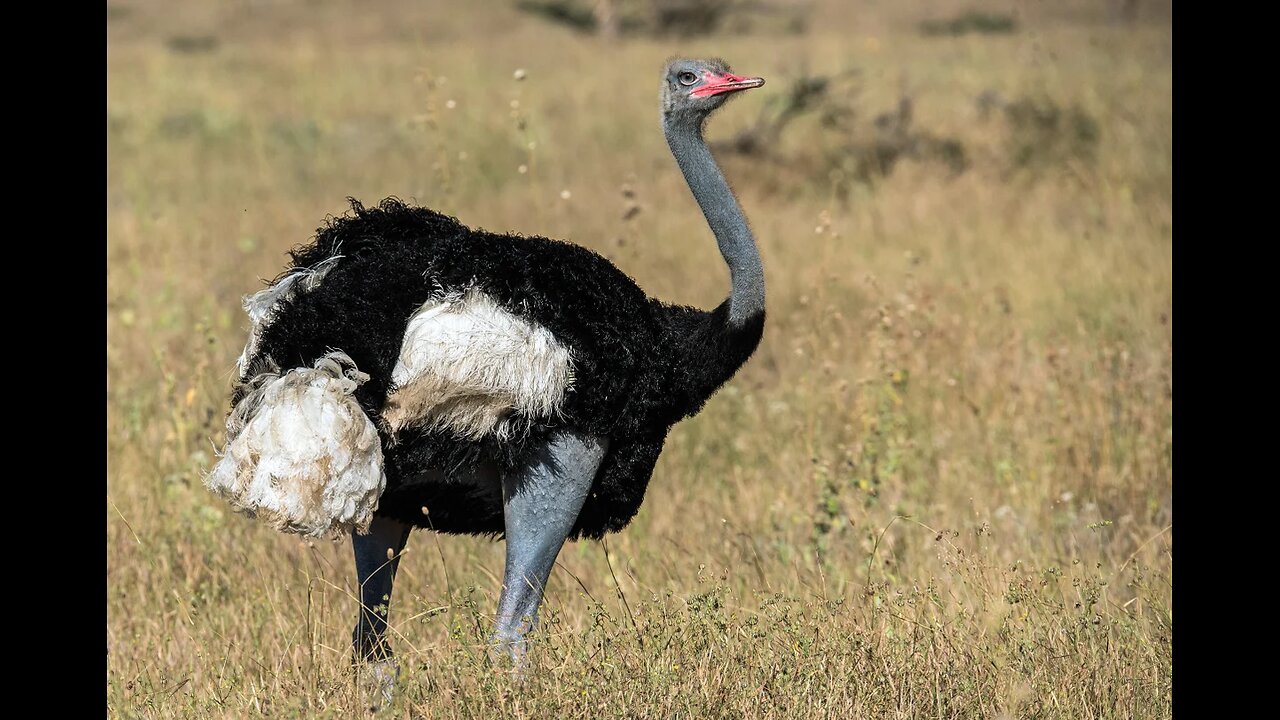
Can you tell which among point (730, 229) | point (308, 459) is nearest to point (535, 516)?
point (308, 459)

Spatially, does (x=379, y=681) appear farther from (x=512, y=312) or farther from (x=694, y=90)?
(x=694, y=90)

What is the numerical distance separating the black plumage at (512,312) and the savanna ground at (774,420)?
31 centimetres

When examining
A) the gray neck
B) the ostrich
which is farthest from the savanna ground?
the gray neck

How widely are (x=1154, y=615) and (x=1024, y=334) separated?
3.21m

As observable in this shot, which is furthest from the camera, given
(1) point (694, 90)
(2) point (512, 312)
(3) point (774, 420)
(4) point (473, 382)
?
(3) point (774, 420)

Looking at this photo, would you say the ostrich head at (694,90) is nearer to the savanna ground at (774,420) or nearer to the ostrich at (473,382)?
the ostrich at (473,382)

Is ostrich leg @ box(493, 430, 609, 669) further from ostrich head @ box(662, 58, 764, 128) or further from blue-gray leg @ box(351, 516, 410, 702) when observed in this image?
ostrich head @ box(662, 58, 764, 128)

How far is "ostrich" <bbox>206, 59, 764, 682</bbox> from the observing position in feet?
11.3

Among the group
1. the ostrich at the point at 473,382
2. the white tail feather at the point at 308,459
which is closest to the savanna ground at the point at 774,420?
the ostrich at the point at 473,382

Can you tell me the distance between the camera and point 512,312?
373 centimetres

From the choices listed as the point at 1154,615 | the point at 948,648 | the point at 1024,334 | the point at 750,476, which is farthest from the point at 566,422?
the point at 1024,334

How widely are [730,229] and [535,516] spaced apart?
958mm

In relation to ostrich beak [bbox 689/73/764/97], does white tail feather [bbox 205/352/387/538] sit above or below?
below

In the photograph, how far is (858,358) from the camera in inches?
282
